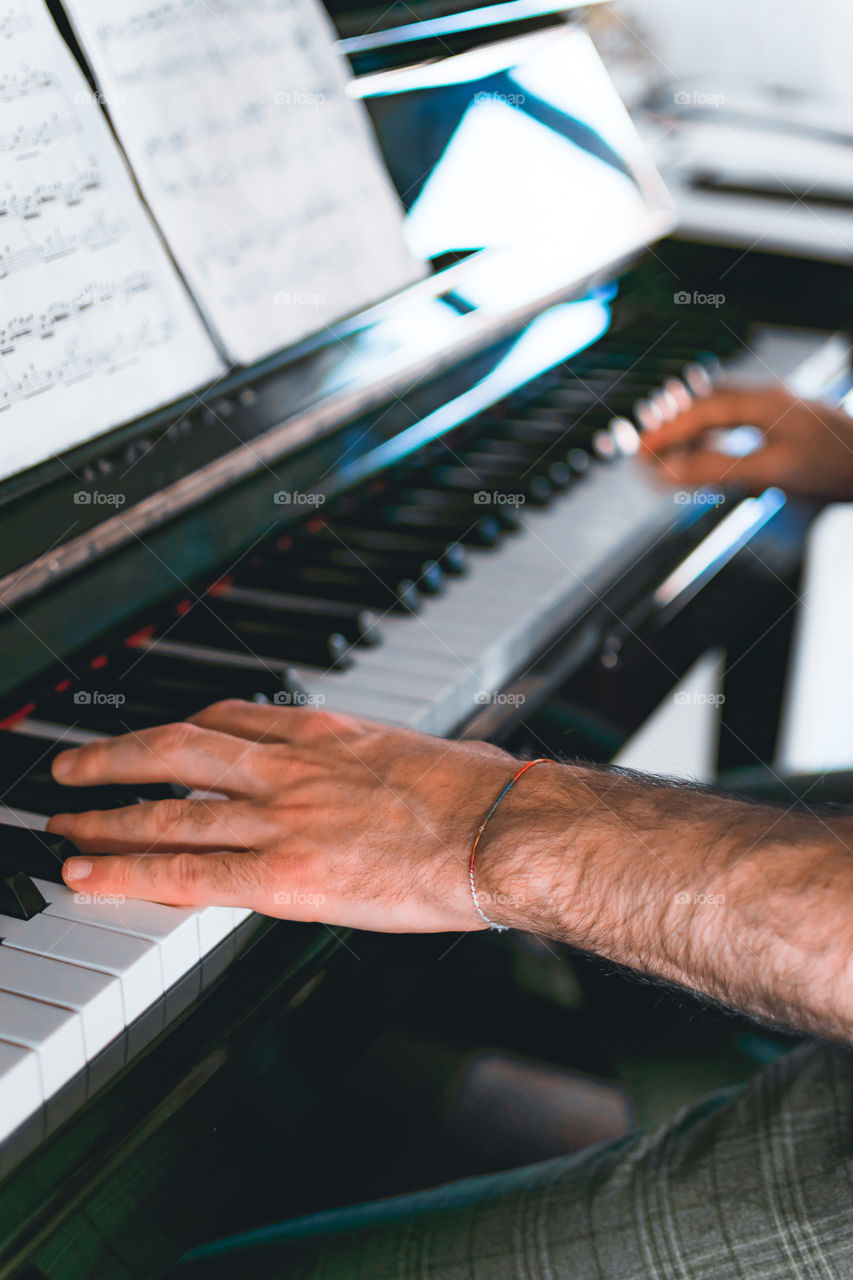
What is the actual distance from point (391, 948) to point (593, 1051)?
42 cm

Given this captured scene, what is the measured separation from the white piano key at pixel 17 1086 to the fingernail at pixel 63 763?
26 centimetres

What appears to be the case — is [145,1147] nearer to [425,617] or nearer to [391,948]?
[391,948]

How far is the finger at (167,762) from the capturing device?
0.88 meters

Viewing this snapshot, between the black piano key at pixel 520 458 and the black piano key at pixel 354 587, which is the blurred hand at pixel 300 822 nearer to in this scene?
the black piano key at pixel 354 587

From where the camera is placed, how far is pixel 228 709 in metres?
0.95

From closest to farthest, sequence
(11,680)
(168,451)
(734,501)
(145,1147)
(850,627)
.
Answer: (145,1147) → (11,680) → (168,451) → (734,501) → (850,627)

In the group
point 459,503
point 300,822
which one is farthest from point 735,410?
point 300,822

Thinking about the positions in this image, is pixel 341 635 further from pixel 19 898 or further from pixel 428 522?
pixel 19 898

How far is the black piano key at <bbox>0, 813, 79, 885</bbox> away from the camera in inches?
31.6

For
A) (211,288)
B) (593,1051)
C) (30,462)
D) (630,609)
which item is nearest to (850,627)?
(630,609)

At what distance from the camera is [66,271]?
1.05 metres

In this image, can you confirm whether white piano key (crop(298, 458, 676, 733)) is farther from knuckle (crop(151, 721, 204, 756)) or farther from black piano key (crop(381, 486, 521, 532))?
knuckle (crop(151, 721, 204, 756))

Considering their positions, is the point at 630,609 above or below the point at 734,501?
below

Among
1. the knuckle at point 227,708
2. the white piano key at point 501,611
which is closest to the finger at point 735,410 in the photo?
the white piano key at point 501,611
